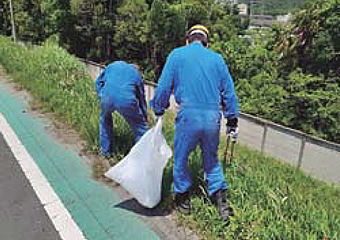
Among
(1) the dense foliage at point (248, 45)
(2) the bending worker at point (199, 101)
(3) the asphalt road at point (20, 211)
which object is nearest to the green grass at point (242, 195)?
(2) the bending worker at point (199, 101)

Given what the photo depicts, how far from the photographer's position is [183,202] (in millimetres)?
2734

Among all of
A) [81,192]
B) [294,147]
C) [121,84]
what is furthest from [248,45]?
[81,192]

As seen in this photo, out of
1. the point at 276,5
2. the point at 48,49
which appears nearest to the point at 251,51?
the point at 48,49

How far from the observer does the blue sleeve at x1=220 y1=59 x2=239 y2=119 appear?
2492 millimetres

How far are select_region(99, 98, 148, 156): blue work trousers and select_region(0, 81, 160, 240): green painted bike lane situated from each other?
37cm

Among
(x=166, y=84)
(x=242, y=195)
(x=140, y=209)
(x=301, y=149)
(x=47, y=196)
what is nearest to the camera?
(x=166, y=84)

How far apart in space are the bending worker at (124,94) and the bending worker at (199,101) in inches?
26.1

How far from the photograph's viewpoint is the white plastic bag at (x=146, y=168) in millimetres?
2627

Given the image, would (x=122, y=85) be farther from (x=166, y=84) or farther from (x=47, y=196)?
(x=47, y=196)

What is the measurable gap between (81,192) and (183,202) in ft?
3.64

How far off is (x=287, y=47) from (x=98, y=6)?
1274 centimetres

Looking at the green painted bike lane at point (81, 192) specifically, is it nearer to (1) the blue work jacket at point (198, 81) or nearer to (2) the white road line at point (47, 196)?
Answer: (2) the white road line at point (47, 196)

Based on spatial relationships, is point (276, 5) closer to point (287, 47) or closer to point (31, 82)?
point (287, 47)

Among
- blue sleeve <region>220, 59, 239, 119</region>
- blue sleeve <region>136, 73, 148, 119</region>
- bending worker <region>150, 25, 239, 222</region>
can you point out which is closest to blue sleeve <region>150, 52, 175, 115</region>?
bending worker <region>150, 25, 239, 222</region>
